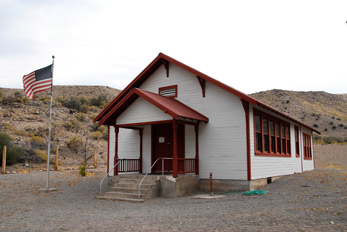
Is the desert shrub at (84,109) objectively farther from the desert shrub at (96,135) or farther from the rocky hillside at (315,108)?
the rocky hillside at (315,108)

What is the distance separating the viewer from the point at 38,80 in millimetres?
15320

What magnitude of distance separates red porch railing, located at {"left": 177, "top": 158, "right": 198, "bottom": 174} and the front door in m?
0.88

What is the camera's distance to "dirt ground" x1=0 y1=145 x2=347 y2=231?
7285 mm

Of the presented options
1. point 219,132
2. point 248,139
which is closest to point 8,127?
point 219,132

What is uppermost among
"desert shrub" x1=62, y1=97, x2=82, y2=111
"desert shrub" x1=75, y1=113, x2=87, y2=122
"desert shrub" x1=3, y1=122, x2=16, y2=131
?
"desert shrub" x1=62, y1=97, x2=82, y2=111

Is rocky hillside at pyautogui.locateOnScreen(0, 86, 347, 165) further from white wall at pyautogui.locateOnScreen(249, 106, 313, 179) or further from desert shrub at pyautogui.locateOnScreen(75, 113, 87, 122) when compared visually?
white wall at pyautogui.locateOnScreen(249, 106, 313, 179)

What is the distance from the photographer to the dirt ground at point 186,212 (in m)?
7.29

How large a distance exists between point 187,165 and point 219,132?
2040mm

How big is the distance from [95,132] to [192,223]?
3239 centimetres

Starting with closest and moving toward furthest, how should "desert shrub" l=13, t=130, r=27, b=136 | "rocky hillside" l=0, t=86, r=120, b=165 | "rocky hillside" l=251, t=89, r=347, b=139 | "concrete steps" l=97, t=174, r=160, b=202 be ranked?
"concrete steps" l=97, t=174, r=160, b=202, "rocky hillside" l=0, t=86, r=120, b=165, "desert shrub" l=13, t=130, r=27, b=136, "rocky hillside" l=251, t=89, r=347, b=139

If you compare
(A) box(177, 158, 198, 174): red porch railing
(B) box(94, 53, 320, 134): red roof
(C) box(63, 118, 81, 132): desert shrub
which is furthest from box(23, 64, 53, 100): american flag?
(C) box(63, 118, 81, 132): desert shrub

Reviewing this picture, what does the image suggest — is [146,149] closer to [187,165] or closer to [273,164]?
[187,165]

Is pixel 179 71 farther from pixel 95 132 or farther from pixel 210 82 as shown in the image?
pixel 95 132

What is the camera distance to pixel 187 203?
1103 cm
